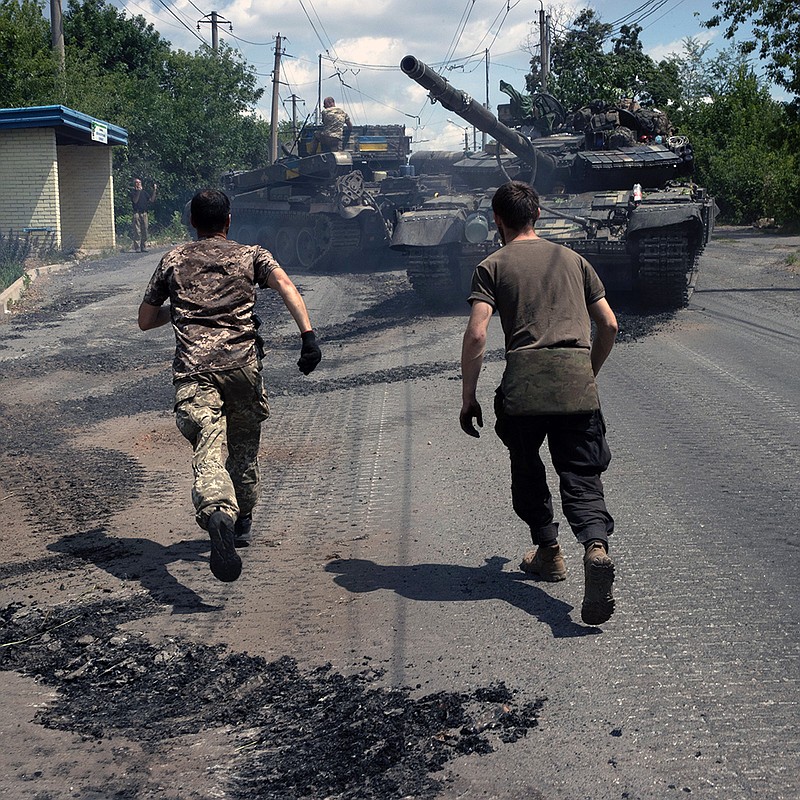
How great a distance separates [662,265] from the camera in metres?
12.6

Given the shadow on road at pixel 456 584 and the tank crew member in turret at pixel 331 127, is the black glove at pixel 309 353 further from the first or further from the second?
the tank crew member in turret at pixel 331 127

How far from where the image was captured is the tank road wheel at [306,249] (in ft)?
73.3

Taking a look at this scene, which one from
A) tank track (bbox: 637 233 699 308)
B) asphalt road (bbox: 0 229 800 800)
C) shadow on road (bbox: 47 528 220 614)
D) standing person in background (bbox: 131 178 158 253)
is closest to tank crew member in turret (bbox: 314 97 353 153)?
standing person in background (bbox: 131 178 158 253)

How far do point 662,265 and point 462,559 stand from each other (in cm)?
851

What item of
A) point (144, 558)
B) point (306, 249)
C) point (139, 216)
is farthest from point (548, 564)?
point (139, 216)

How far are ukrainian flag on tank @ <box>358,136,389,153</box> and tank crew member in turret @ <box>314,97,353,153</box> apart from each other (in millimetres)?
493

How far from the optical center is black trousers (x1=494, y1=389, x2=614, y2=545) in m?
4.15

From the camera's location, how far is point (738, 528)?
5137mm

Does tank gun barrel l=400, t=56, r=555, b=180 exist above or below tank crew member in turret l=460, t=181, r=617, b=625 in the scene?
above

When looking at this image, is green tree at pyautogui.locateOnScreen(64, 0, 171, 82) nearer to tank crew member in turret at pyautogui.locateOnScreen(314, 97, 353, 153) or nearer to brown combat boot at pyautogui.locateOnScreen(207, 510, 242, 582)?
tank crew member in turret at pyautogui.locateOnScreen(314, 97, 353, 153)

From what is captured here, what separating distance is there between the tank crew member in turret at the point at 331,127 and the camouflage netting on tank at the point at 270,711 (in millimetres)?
19639

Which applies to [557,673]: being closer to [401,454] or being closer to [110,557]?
[110,557]

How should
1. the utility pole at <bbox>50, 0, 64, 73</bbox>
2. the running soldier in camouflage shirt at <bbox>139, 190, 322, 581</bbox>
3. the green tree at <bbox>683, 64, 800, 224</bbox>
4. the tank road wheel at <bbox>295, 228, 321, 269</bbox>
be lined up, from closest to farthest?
the running soldier in camouflage shirt at <bbox>139, 190, 322, 581</bbox>, the tank road wheel at <bbox>295, 228, 321, 269</bbox>, the utility pole at <bbox>50, 0, 64, 73</bbox>, the green tree at <bbox>683, 64, 800, 224</bbox>

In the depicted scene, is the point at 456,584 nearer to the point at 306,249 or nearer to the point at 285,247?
the point at 306,249
